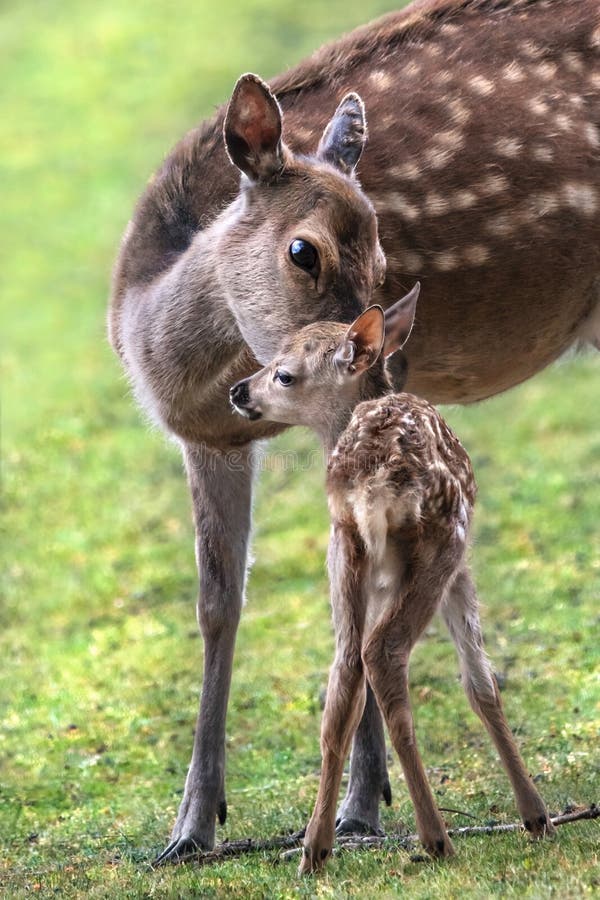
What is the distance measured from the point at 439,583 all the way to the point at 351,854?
3.45 ft

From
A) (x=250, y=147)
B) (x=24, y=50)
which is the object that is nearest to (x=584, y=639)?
(x=250, y=147)

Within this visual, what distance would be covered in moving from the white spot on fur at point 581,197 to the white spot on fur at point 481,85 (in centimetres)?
53

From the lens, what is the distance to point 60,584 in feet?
36.2

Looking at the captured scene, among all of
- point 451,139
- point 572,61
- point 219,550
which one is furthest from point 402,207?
point 219,550

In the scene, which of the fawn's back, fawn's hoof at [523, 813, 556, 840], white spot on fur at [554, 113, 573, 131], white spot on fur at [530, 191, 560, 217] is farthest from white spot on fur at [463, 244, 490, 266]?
fawn's hoof at [523, 813, 556, 840]

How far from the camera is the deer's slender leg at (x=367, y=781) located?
236 inches

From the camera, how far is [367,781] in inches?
240

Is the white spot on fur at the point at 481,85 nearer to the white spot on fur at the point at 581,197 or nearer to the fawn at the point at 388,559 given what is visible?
the white spot on fur at the point at 581,197

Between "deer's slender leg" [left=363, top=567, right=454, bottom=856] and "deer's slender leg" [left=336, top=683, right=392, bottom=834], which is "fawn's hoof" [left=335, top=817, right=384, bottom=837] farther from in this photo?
"deer's slender leg" [left=363, top=567, right=454, bottom=856]

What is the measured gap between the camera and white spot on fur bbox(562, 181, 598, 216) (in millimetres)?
6414

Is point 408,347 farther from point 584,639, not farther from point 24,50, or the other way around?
point 24,50

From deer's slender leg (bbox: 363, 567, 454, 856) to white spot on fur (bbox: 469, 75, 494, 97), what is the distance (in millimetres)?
2565

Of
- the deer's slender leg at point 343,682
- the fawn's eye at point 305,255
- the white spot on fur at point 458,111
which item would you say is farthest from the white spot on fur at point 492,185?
the deer's slender leg at point 343,682

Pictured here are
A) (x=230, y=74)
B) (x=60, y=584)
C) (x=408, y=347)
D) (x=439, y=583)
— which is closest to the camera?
(x=439, y=583)
